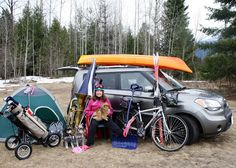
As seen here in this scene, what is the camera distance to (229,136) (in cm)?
657

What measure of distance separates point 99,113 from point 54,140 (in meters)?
1.06

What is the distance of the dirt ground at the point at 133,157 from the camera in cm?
493

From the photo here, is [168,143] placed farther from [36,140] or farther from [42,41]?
[42,41]

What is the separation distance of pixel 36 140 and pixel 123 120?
1.76 m

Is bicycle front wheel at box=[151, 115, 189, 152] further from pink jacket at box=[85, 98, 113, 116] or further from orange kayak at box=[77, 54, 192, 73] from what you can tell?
orange kayak at box=[77, 54, 192, 73]

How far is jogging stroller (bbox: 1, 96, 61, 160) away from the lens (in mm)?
5328

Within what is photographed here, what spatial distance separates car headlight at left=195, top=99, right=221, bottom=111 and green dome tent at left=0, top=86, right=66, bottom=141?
300 centimetres

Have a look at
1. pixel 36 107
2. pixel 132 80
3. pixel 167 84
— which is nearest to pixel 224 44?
pixel 167 84

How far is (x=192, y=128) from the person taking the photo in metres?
5.63

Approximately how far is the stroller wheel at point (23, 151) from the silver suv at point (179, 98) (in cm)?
179

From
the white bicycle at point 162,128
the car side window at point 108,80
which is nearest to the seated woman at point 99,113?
the white bicycle at point 162,128

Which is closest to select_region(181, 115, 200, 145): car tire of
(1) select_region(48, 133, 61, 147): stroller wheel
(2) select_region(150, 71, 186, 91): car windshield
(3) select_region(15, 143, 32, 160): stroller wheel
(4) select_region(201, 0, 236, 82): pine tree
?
(2) select_region(150, 71, 186, 91): car windshield

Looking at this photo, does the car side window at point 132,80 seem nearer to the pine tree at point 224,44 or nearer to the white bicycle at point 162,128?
the white bicycle at point 162,128

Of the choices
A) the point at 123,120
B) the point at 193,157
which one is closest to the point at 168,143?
the point at 193,157
